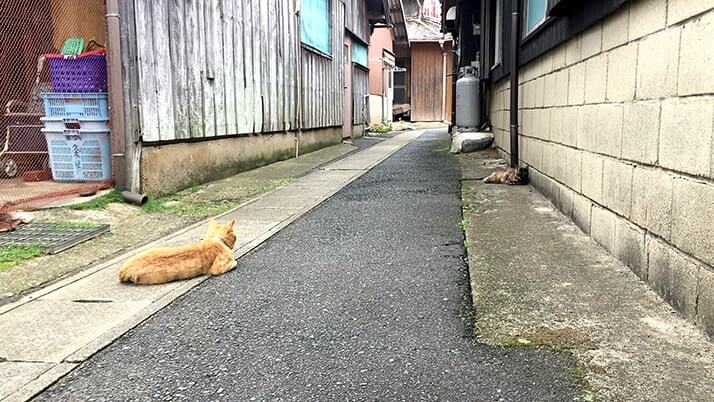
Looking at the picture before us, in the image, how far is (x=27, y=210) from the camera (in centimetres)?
484

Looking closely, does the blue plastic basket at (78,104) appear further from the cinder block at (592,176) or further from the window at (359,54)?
the window at (359,54)

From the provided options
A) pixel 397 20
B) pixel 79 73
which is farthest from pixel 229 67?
pixel 397 20

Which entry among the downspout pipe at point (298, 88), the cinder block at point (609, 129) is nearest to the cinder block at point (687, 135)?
the cinder block at point (609, 129)

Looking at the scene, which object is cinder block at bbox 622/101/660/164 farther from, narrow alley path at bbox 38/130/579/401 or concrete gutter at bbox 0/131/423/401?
concrete gutter at bbox 0/131/423/401

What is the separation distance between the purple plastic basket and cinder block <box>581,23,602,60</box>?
4.56m

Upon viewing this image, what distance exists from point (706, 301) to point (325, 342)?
5.35 feet

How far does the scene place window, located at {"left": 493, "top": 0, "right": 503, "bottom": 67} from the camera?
9500 millimetres

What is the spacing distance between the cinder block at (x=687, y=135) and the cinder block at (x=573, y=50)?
1.87 meters

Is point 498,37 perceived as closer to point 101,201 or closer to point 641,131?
point 641,131

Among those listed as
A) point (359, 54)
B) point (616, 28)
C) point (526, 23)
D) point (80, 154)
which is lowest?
point (80, 154)

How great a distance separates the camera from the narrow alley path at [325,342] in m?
2.04

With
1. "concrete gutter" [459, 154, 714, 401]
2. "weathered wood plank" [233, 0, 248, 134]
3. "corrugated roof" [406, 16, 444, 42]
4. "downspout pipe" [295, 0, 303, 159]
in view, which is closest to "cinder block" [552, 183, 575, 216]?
"concrete gutter" [459, 154, 714, 401]

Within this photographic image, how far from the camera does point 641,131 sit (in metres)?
3.09

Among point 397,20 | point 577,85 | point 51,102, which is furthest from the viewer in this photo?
point 397,20
